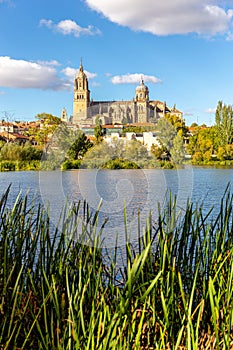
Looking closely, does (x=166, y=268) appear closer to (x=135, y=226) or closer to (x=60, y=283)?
(x=60, y=283)

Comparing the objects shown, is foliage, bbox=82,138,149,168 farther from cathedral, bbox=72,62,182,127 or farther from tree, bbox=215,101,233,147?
tree, bbox=215,101,233,147

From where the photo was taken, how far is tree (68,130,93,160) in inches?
350

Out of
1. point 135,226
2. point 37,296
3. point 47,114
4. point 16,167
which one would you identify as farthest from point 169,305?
point 47,114

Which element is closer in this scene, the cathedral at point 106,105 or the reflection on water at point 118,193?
the reflection on water at point 118,193

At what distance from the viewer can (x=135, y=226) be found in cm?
565

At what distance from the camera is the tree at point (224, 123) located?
3734 cm

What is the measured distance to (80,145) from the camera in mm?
9656

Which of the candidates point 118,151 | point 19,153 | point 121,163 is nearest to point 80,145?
point 118,151

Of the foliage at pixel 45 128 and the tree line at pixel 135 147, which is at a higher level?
the foliage at pixel 45 128

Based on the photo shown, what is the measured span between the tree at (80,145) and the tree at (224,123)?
1077 inches

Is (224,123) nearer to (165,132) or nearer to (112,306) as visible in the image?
(165,132)

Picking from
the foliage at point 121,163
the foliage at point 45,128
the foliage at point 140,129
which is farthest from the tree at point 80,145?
the foliage at point 45,128

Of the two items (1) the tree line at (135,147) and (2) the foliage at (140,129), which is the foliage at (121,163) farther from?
(2) the foliage at (140,129)

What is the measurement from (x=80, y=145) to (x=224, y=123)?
98.8ft
